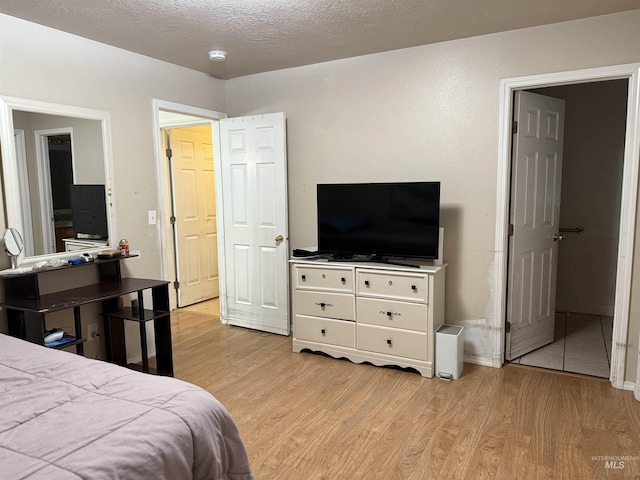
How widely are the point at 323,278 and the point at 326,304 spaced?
214 mm

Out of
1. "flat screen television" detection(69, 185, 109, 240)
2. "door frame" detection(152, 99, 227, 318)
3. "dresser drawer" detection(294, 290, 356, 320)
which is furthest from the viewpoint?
"door frame" detection(152, 99, 227, 318)

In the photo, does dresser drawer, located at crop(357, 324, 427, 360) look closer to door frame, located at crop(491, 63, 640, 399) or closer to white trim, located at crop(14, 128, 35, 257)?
door frame, located at crop(491, 63, 640, 399)

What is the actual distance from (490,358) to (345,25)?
268 centimetres

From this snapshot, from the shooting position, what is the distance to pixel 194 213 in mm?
5312

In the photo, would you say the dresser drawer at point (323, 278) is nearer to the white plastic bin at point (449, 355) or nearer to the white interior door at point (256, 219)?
the white interior door at point (256, 219)

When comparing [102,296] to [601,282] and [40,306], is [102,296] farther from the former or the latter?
[601,282]

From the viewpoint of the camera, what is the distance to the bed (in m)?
1.18

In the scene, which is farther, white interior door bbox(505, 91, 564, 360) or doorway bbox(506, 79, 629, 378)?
doorway bbox(506, 79, 629, 378)

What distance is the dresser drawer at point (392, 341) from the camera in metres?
3.29

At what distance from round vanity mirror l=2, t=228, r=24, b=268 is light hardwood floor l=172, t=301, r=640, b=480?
4.55 feet

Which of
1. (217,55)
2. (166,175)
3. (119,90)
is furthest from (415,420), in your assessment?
(166,175)

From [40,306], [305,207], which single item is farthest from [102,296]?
[305,207]

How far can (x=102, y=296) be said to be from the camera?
293cm

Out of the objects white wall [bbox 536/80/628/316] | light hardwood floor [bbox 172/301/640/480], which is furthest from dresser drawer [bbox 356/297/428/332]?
white wall [bbox 536/80/628/316]
